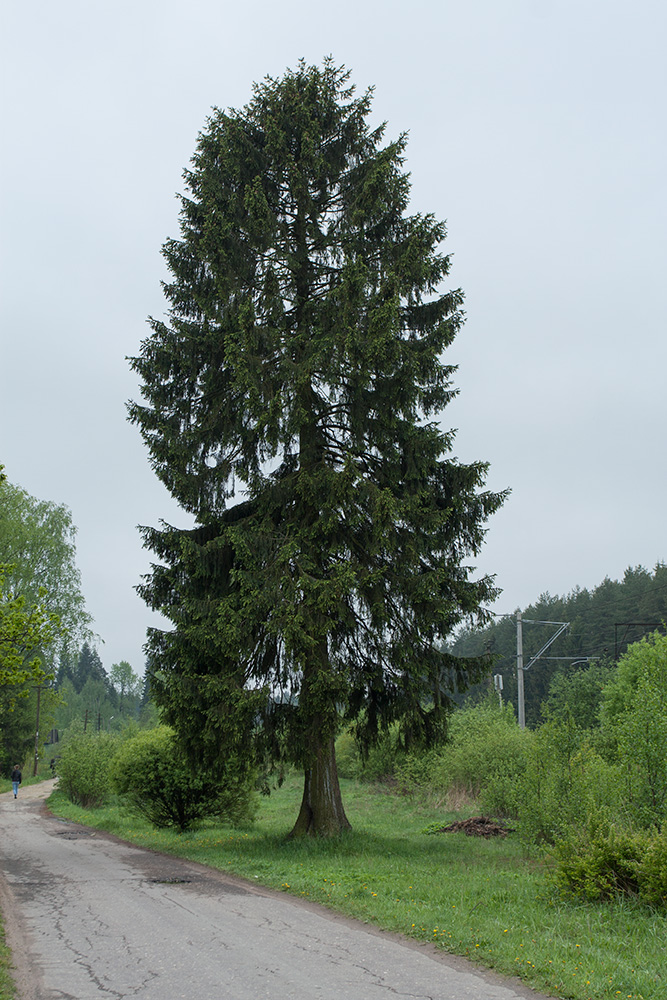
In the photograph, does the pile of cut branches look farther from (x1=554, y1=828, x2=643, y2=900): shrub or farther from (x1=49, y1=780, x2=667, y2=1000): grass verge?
(x1=554, y1=828, x2=643, y2=900): shrub

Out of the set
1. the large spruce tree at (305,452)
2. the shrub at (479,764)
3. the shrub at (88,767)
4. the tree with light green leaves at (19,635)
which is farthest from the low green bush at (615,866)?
the shrub at (88,767)

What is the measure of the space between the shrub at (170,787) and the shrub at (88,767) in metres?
10.3

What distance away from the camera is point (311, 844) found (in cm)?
1323

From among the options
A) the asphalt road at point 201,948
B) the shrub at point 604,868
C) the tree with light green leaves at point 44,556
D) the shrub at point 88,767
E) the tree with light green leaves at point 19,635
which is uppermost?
the tree with light green leaves at point 44,556

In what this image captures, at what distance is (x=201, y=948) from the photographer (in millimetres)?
7211

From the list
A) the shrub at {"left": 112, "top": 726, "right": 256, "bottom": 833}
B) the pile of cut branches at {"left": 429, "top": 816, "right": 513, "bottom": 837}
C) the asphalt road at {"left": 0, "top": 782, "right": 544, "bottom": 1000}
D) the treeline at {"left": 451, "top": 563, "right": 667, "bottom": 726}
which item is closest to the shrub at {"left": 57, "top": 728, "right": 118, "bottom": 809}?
the shrub at {"left": 112, "top": 726, "right": 256, "bottom": 833}

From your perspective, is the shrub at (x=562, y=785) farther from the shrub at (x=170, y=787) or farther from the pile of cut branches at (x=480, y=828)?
the shrub at (x=170, y=787)

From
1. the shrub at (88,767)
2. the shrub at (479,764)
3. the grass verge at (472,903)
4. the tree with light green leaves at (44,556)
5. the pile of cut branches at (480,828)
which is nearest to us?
the grass verge at (472,903)

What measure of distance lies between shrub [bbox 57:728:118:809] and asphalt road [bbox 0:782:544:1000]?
1773 centimetres

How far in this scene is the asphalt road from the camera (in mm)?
5984

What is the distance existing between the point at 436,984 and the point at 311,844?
7.59 meters

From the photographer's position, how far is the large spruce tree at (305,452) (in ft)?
43.9

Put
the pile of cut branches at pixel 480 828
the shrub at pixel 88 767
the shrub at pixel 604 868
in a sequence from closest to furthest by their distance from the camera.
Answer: the shrub at pixel 604 868 < the pile of cut branches at pixel 480 828 < the shrub at pixel 88 767

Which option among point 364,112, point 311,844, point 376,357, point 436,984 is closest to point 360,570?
point 376,357
